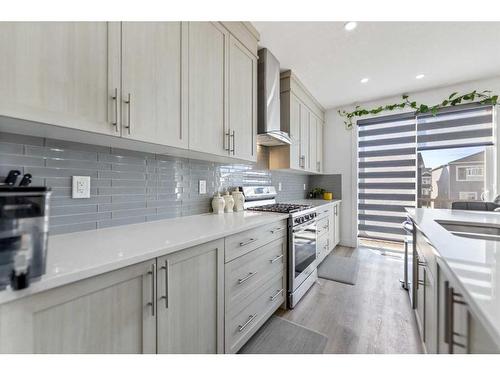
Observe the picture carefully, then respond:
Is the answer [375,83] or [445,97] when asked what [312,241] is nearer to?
[375,83]

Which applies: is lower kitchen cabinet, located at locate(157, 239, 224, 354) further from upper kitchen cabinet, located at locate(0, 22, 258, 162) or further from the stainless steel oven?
the stainless steel oven

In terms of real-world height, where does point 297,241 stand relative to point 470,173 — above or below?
below

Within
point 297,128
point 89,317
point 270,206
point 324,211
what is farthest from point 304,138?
point 89,317

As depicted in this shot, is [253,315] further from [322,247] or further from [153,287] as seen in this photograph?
[322,247]

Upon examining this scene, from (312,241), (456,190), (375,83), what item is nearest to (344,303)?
(312,241)

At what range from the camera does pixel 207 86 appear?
1.56 meters

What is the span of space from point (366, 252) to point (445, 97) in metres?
2.70

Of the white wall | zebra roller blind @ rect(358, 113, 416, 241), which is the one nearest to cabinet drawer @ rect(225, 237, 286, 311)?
the white wall

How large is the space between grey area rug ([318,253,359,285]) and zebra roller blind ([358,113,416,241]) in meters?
0.99

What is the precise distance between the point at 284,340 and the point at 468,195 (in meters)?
3.49

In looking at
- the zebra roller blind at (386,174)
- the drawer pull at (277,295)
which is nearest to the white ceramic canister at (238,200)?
the drawer pull at (277,295)

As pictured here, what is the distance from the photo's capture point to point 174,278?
3.24ft

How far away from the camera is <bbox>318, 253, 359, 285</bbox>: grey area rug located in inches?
105

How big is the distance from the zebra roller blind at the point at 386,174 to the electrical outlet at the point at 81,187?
13.6 ft
